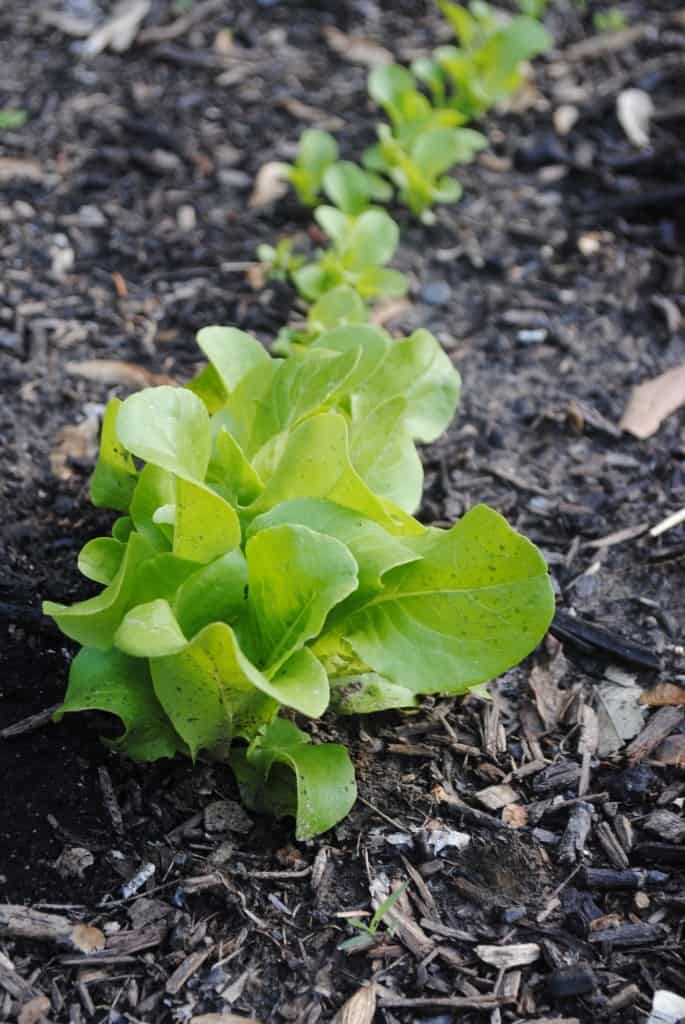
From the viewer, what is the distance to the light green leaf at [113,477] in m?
2.35

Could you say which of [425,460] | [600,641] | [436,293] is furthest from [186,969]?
[436,293]

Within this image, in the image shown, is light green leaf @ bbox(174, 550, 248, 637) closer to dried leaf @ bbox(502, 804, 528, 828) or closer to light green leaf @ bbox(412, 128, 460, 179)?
dried leaf @ bbox(502, 804, 528, 828)

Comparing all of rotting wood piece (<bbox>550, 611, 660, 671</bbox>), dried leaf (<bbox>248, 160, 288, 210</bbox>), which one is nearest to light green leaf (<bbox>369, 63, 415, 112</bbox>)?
dried leaf (<bbox>248, 160, 288, 210</bbox>)

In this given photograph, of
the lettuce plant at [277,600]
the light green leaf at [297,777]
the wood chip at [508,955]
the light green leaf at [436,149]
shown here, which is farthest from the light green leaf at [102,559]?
the light green leaf at [436,149]

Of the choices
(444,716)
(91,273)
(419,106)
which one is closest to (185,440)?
(444,716)

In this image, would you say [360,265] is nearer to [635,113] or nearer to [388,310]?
[388,310]

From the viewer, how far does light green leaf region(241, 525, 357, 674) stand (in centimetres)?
194

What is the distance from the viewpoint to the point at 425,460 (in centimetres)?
312

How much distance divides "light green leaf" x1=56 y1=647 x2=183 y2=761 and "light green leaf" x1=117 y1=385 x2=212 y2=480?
408 mm

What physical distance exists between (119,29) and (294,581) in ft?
11.2

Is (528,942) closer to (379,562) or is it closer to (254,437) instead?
(379,562)

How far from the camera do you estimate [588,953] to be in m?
2.10

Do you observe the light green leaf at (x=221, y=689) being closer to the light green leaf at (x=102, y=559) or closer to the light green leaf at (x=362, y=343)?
the light green leaf at (x=102, y=559)

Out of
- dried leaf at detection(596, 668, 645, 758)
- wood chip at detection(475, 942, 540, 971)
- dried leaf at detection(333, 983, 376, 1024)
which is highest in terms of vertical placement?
dried leaf at detection(333, 983, 376, 1024)
